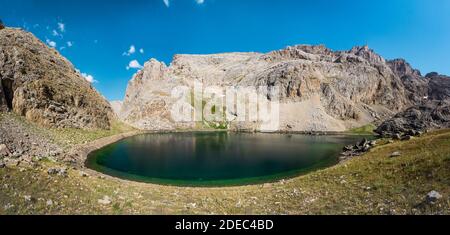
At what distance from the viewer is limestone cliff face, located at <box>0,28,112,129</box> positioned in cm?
6712

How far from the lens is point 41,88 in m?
76.6

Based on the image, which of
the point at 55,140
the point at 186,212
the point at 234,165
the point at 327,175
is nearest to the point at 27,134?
the point at 55,140

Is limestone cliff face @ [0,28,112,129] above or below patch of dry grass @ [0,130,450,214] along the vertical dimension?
above

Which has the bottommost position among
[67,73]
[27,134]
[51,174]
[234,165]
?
[234,165]

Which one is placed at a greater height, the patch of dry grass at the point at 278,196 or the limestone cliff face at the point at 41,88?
the limestone cliff face at the point at 41,88

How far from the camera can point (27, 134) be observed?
52.3 meters

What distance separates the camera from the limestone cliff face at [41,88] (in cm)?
6712

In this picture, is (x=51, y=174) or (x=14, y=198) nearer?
(x=14, y=198)

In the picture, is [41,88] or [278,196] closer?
[278,196]

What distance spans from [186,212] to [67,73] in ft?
338

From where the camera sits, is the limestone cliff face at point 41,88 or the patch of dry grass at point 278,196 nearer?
the patch of dry grass at point 278,196

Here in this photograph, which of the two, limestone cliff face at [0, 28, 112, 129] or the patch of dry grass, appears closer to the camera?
the patch of dry grass
